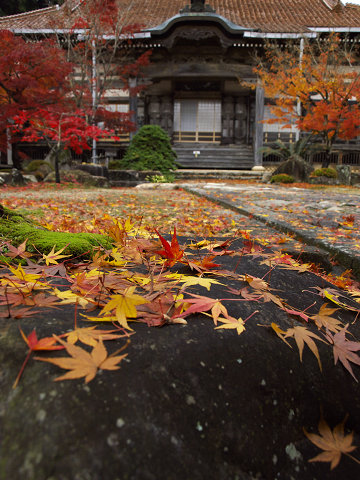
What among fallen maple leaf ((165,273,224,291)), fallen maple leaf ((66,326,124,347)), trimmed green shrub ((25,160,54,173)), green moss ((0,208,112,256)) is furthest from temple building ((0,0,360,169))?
fallen maple leaf ((66,326,124,347))

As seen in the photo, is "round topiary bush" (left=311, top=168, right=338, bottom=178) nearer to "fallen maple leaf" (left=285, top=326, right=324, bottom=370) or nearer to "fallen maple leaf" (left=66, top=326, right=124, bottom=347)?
"fallen maple leaf" (left=285, top=326, right=324, bottom=370)

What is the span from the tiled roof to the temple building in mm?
39

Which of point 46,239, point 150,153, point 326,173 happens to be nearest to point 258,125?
point 326,173

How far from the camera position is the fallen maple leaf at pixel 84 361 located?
1.79ft

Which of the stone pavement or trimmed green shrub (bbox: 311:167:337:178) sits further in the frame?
trimmed green shrub (bbox: 311:167:337:178)

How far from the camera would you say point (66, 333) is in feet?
2.06

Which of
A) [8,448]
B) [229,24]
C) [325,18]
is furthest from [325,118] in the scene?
[8,448]

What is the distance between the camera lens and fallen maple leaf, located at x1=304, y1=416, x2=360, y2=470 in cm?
61

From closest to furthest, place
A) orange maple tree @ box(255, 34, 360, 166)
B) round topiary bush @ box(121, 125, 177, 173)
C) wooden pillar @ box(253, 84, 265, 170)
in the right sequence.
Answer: round topiary bush @ box(121, 125, 177, 173)
orange maple tree @ box(255, 34, 360, 166)
wooden pillar @ box(253, 84, 265, 170)

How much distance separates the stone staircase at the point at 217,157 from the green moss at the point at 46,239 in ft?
39.8

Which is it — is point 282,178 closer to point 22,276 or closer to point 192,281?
point 192,281

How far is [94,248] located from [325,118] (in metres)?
11.3

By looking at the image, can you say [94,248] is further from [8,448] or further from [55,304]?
[8,448]

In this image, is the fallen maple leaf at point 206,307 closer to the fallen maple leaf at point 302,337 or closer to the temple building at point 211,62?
the fallen maple leaf at point 302,337
